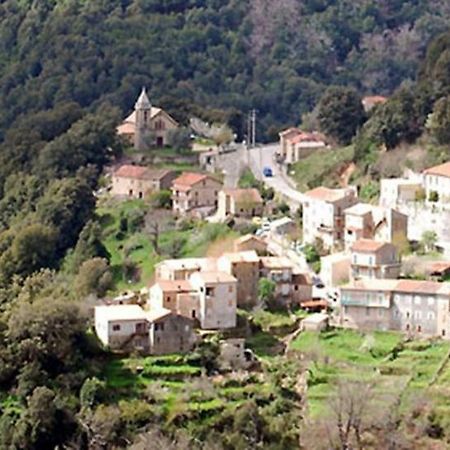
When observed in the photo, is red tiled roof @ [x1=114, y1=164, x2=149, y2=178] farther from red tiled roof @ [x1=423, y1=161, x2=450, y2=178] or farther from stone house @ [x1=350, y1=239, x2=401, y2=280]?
stone house @ [x1=350, y1=239, x2=401, y2=280]

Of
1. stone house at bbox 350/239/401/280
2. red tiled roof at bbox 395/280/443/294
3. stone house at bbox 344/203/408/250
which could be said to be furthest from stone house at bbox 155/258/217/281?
red tiled roof at bbox 395/280/443/294

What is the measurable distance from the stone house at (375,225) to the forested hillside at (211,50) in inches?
1110

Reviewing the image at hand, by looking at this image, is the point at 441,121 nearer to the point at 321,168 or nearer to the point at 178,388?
the point at 321,168

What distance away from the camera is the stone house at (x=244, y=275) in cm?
3828

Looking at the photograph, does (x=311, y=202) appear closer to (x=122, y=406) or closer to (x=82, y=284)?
(x=82, y=284)

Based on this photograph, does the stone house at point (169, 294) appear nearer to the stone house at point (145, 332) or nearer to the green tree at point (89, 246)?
the stone house at point (145, 332)

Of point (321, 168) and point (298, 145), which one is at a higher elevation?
point (298, 145)

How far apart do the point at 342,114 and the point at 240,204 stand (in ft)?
27.7

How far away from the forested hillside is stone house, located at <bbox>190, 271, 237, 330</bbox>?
3305 centimetres

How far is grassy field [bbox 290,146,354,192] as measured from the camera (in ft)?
165

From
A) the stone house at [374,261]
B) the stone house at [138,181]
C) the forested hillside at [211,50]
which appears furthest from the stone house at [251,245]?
the forested hillside at [211,50]

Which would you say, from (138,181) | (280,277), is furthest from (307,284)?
(138,181)

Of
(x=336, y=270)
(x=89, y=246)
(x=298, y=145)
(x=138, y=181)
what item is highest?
(x=298, y=145)

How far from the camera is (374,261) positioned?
38656 mm
